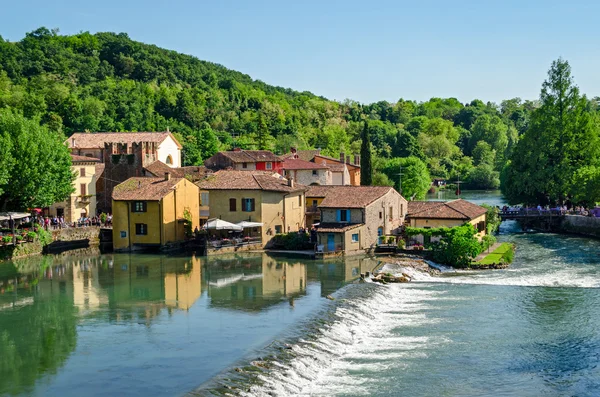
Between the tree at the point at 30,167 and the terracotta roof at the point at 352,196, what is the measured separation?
20629 millimetres

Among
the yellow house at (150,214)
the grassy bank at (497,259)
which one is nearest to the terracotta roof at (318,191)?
the yellow house at (150,214)

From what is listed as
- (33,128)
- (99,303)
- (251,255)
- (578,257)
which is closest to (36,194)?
(33,128)

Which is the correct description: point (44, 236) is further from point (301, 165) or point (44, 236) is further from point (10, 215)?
point (301, 165)

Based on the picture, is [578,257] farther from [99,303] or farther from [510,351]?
[99,303]

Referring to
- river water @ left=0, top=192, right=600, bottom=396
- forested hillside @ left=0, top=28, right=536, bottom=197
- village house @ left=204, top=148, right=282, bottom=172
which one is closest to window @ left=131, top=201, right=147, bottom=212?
river water @ left=0, top=192, right=600, bottom=396

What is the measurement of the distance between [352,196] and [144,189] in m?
15.5

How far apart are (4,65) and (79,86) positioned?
44.4 ft

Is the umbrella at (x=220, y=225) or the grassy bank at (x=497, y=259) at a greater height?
the umbrella at (x=220, y=225)

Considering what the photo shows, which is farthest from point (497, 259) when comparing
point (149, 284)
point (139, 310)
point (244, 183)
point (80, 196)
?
point (80, 196)

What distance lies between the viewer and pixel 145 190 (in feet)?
183

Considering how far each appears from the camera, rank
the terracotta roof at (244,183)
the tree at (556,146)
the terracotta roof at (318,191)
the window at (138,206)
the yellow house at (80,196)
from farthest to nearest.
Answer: the tree at (556,146) < the yellow house at (80,196) < the terracotta roof at (318,191) < the terracotta roof at (244,183) < the window at (138,206)

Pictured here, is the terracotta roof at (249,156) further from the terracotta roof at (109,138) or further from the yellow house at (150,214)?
the yellow house at (150,214)

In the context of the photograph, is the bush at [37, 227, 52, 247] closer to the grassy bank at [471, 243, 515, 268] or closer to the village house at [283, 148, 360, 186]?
the grassy bank at [471, 243, 515, 268]

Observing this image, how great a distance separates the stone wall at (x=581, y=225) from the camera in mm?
61281
